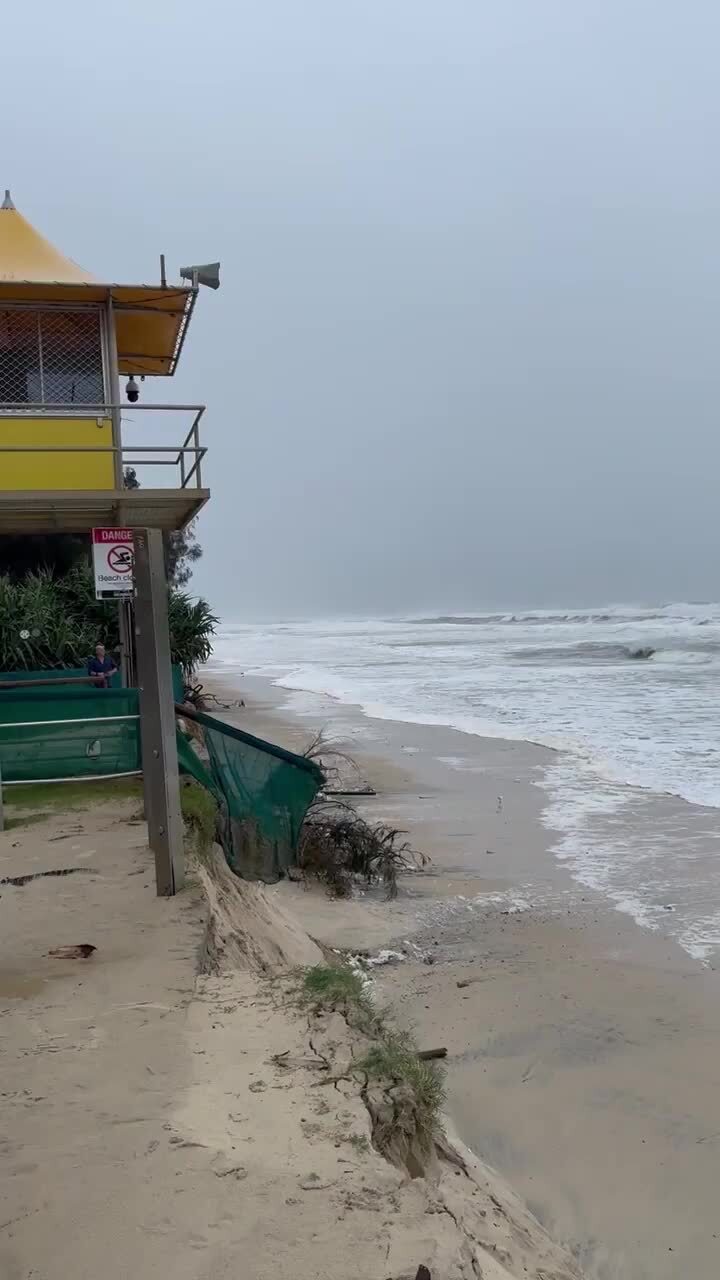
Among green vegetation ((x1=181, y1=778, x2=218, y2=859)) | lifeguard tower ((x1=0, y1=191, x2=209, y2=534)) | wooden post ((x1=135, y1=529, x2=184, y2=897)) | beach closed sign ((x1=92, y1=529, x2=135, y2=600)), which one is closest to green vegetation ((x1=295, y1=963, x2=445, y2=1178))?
wooden post ((x1=135, y1=529, x2=184, y2=897))

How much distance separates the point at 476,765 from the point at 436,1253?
12.6 metres

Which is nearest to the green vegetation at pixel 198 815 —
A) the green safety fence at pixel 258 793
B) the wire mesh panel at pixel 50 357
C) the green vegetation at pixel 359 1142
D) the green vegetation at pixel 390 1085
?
the green safety fence at pixel 258 793

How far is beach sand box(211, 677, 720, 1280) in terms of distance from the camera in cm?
405

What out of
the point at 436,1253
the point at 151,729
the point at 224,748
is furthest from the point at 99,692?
the point at 436,1253

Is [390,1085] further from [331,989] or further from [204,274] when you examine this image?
[204,274]

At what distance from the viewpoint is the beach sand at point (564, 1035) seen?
13.3 ft

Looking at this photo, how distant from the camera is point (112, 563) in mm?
9305

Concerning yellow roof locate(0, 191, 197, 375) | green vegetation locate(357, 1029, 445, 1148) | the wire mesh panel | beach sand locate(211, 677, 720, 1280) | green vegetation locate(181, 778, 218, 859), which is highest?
yellow roof locate(0, 191, 197, 375)

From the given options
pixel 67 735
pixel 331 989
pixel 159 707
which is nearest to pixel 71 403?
pixel 67 735

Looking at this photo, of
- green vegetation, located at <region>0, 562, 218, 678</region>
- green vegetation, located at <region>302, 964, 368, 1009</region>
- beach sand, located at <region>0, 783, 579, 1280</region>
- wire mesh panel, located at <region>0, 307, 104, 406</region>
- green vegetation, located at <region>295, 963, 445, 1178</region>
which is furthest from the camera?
green vegetation, located at <region>0, 562, 218, 678</region>

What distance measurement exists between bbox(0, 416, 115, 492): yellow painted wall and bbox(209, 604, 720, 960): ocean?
260 inches

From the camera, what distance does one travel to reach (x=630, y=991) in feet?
20.4

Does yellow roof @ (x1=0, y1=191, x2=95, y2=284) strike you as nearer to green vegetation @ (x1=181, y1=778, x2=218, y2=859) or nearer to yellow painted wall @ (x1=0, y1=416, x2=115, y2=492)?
yellow painted wall @ (x1=0, y1=416, x2=115, y2=492)

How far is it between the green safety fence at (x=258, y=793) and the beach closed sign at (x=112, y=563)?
162 cm
